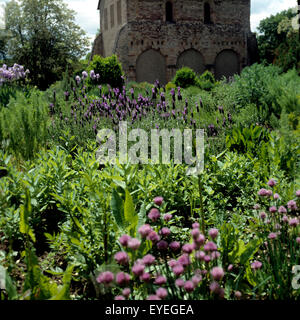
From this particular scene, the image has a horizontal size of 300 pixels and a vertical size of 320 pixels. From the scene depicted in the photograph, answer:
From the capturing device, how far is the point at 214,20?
24.2 meters

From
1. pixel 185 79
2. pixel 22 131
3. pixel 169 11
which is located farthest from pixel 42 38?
pixel 22 131

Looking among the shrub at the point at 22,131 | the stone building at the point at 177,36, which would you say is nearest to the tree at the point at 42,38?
the stone building at the point at 177,36

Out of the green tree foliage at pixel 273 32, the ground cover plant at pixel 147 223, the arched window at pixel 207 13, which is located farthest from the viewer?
the green tree foliage at pixel 273 32

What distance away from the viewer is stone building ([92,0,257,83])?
867 inches

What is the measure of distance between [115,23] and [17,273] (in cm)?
2460

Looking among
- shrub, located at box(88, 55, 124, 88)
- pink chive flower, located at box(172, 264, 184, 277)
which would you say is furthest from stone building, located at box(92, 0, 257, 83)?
pink chive flower, located at box(172, 264, 184, 277)

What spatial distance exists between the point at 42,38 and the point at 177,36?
10.8 metres

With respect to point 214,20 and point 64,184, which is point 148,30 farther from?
point 64,184

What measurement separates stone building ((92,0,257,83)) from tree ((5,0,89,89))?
4.27 m

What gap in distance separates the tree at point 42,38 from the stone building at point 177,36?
4.27 metres

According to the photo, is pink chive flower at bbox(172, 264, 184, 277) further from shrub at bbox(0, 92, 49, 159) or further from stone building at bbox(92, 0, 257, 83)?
stone building at bbox(92, 0, 257, 83)

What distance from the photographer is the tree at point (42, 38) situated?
25.8 meters

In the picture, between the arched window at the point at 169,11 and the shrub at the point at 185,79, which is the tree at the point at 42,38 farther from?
the shrub at the point at 185,79
